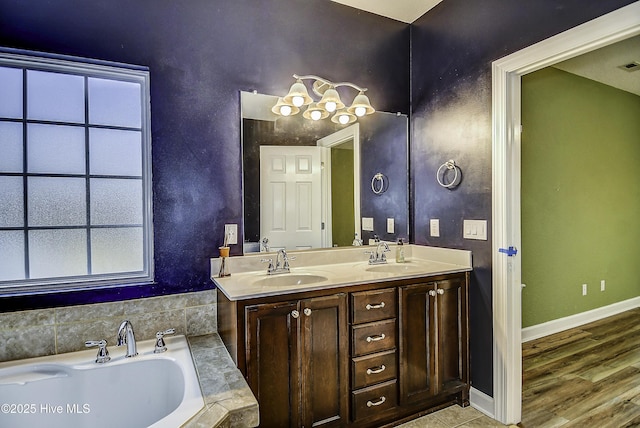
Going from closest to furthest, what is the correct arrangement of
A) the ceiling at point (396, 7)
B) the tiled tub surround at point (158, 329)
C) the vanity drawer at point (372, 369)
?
the tiled tub surround at point (158, 329) → the vanity drawer at point (372, 369) → the ceiling at point (396, 7)

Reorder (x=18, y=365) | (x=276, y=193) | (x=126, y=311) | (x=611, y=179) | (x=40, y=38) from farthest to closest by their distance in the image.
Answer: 1. (x=611, y=179)
2. (x=276, y=193)
3. (x=126, y=311)
4. (x=40, y=38)
5. (x=18, y=365)

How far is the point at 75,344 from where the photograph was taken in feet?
5.77

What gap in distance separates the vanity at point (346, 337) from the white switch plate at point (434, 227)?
18 cm

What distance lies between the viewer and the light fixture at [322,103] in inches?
87.9

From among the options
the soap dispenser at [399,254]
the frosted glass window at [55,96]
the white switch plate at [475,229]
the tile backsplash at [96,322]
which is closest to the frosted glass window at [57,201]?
the frosted glass window at [55,96]

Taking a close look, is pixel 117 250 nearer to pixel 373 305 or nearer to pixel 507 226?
pixel 373 305

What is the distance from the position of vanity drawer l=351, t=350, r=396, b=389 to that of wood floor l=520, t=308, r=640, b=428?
0.89 meters

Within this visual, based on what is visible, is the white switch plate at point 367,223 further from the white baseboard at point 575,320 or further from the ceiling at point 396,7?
the white baseboard at point 575,320

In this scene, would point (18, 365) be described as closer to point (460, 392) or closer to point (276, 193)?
point (276, 193)

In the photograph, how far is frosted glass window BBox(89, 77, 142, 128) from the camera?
1.94 meters

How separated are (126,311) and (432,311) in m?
1.75

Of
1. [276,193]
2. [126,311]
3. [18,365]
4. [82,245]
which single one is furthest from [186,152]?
[18,365]

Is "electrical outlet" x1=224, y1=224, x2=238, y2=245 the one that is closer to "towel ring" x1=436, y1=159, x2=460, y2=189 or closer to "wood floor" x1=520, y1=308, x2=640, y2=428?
"towel ring" x1=436, y1=159, x2=460, y2=189

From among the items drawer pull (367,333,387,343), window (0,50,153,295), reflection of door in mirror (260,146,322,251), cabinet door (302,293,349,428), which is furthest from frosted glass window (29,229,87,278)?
drawer pull (367,333,387,343)
